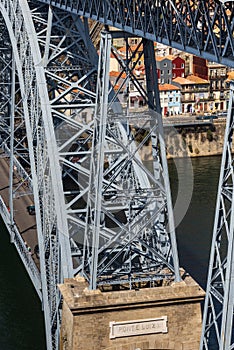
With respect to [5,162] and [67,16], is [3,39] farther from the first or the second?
[67,16]

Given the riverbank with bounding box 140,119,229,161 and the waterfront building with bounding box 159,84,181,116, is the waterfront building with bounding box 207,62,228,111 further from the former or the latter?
the riverbank with bounding box 140,119,229,161

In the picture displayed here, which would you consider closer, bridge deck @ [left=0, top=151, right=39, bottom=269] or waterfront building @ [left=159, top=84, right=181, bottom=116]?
bridge deck @ [left=0, top=151, right=39, bottom=269]

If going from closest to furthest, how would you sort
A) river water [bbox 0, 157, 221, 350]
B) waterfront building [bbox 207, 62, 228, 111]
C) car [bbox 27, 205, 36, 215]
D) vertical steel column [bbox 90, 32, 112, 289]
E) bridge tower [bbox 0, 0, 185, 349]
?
vertical steel column [bbox 90, 32, 112, 289], bridge tower [bbox 0, 0, 185, 349], river water [bbox 0, 157, 221, 350], car [bbox 27, 205, 36, 215], waterfront building [bbox 207, 62, 228, 111]

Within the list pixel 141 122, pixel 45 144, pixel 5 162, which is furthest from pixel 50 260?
pixel 5 162

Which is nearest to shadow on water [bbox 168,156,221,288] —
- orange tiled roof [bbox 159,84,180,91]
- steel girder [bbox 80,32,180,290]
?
steel girder [bbox 80,32,180,290]

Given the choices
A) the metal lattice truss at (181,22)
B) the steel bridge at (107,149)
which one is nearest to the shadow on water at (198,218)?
the steel bridge at (107,149)

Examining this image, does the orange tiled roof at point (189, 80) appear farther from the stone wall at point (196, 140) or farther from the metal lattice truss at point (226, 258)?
the metal lattice truss at point (226, 258)
